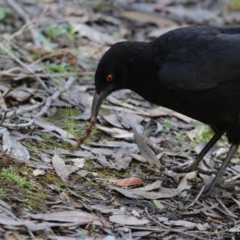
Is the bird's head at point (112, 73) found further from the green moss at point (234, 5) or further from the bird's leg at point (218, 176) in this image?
the green moss at point (234, 5)

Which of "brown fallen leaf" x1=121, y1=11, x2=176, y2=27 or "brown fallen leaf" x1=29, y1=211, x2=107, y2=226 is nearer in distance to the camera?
"brown fallen leaf" x1=29, y1=211, x2=107, y2=226

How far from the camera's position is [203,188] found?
5.59 metres

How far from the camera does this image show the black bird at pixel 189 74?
554 cm

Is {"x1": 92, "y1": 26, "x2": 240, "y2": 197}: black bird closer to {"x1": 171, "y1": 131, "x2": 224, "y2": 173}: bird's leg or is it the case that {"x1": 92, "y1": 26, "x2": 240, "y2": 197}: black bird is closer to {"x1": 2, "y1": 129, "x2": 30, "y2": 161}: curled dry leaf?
{"x1": 171, "y1": 131, "x2": 224, "y2": 173}: bird's leg

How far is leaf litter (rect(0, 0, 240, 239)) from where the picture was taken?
4.58 metres

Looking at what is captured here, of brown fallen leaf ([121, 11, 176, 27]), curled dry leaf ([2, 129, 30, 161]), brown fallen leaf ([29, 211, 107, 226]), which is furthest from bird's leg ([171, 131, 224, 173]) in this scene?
brown fallen leaf ([121, 11, 176, 27])

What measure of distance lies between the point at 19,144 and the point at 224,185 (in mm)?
1739

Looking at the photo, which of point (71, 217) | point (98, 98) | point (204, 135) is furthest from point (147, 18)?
point (71, 217)

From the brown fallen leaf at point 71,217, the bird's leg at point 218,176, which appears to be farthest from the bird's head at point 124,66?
the brown fallen leaf at point 71,217

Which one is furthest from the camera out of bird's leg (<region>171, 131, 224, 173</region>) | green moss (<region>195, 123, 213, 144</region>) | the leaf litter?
green moss (<region>195, 123, 213, 144</region>)

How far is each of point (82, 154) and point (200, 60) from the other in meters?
1.27

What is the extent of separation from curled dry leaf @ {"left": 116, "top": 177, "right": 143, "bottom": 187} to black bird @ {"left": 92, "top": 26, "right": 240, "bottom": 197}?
0.50m

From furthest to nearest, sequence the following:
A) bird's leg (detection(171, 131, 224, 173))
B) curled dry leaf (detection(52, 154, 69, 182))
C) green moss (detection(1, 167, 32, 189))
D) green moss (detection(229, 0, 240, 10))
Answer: green moss (detection(229, 0, 240, 10)) < bird's leg (detection(171, 131, 224, 173)) < curled dry leaf (detection(52, 154, 69, 182)) < green moss (detection(1, 167, 32, 189))

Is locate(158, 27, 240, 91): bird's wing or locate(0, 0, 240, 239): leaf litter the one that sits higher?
locate(158, 27, 240, 91): bird's wing
